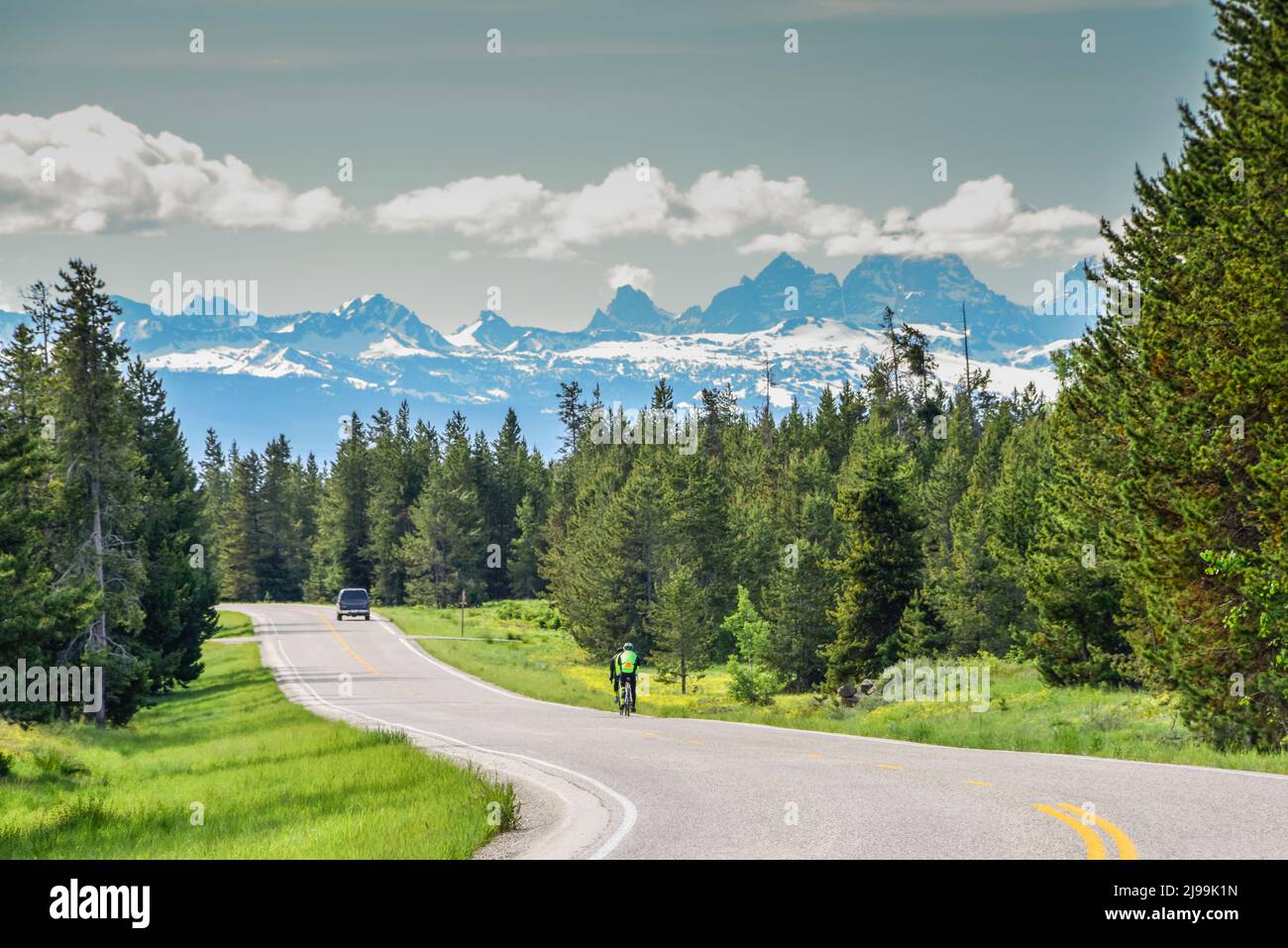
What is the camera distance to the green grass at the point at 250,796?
11648mm

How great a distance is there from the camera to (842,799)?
11.6 metres

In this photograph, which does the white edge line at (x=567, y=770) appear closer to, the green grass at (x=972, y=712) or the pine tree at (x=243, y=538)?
the green grass at (x=972, y=712)

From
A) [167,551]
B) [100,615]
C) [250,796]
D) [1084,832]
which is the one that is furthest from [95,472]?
[1084,832]

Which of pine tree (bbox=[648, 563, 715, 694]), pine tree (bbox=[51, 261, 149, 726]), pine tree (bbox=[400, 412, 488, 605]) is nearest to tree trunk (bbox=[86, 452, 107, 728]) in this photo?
pine tree (bbox=[51, 261, 149, 726])

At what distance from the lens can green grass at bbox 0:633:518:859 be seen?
11.6m

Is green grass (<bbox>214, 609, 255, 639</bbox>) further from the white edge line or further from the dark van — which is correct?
the white edge line

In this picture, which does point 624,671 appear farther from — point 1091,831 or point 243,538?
point 243,538

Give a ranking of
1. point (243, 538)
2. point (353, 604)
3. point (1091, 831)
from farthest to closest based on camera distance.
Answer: point (243, 538), point (353, 604), point (1091, 831)

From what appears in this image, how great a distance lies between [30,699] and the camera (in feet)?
112

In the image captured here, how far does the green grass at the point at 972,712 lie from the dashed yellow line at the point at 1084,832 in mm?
4756

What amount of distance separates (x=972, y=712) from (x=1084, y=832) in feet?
61.9

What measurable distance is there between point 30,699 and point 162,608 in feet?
30.9

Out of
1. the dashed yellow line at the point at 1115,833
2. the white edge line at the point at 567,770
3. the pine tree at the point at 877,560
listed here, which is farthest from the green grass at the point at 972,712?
the white edge line at the point at 567,770
